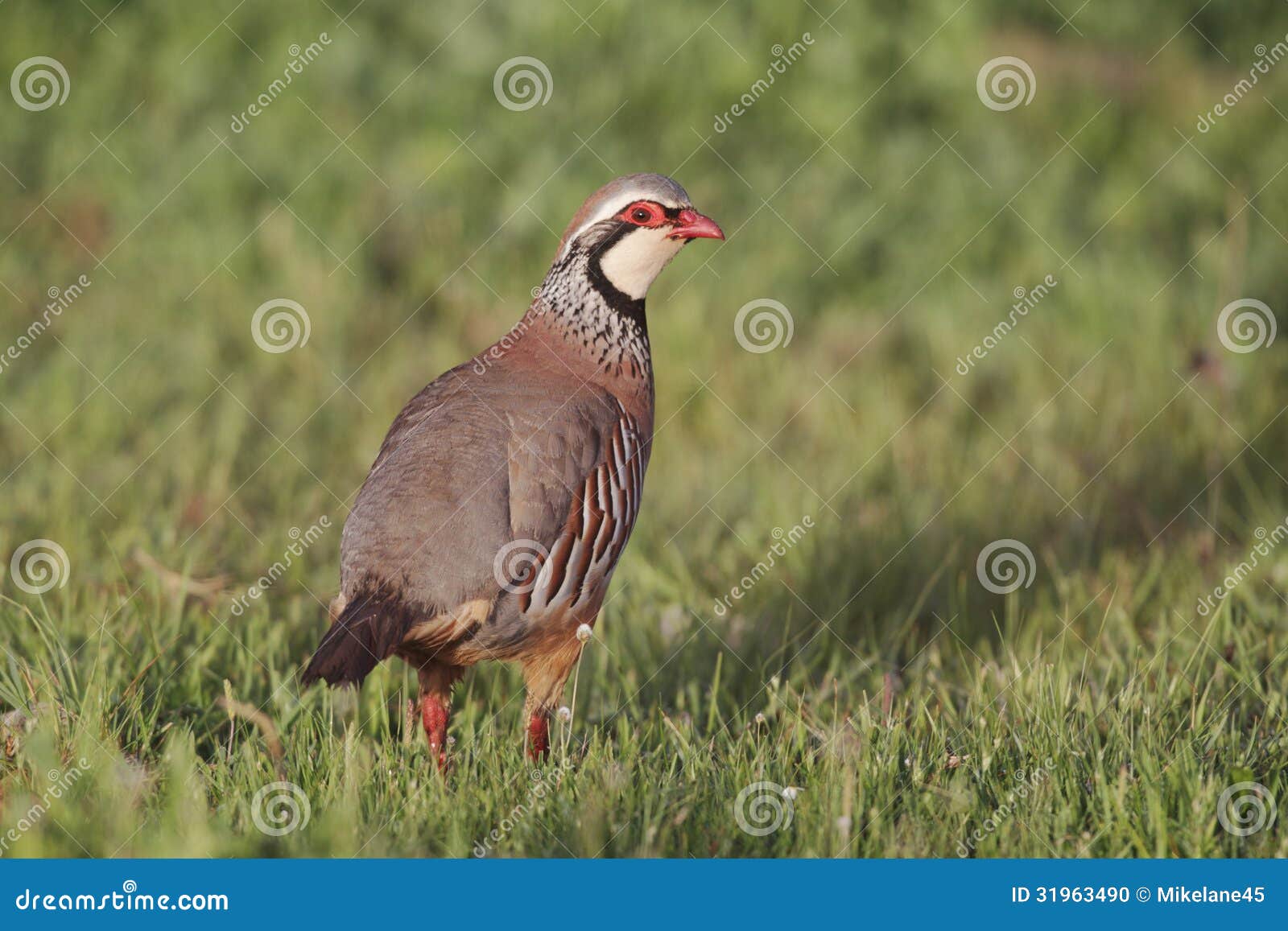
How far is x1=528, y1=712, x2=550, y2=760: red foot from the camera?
3844mm

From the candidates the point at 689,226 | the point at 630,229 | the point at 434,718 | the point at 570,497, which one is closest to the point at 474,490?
the point at 570,497

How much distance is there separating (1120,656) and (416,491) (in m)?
2.28

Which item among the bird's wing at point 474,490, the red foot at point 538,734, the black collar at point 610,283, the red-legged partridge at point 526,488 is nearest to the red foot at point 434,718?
the red-legged partridge at point 526,488

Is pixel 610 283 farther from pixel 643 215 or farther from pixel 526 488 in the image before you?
pixel 526 488

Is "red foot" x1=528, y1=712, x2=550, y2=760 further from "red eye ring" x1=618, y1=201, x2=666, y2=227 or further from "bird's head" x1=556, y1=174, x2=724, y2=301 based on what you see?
"red eye ring" x1=618, y1=201, x2=666, y2=227

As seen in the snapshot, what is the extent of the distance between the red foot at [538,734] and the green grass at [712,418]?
125mm

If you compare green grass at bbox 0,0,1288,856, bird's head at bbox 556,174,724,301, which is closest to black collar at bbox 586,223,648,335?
bird's head at bbox 556,174,724,301

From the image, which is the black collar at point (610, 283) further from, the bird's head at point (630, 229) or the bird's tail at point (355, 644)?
the bird's tail at point (355, 644)

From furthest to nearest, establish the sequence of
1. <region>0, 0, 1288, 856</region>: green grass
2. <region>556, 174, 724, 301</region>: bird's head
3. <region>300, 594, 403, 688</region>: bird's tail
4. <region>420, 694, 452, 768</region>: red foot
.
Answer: <region>556, 174, 724, 301</region>: bird's head, <region>420, 694, 452, 768</region>: red foot, <region>0, 0, 1288, 856</region>: green grass, <region>300, 594, 403, 688</region>: bird's tail

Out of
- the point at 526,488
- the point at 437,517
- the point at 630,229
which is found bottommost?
the point at 437,517

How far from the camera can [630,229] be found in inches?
157

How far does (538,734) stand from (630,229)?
141cm

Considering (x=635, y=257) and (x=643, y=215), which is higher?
(x=643, y=215)

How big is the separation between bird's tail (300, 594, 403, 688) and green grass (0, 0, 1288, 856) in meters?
0.23
